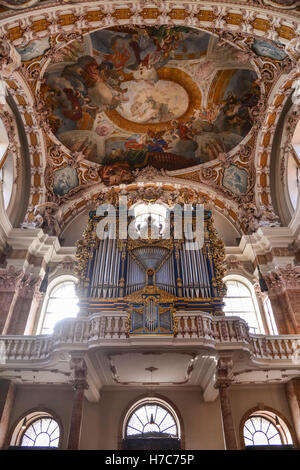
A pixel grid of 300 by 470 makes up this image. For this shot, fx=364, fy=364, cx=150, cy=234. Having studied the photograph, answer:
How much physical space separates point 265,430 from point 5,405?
8724mm

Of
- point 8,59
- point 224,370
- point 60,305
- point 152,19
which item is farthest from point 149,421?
point 152,19

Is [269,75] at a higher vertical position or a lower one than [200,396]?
higher

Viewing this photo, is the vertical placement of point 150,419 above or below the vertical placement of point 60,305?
below

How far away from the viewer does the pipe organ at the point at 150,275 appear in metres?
10.9

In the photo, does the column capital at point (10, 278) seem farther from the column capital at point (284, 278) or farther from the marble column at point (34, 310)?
the column capital at point (284, 278)

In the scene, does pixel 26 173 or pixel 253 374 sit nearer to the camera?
pixel 253 374

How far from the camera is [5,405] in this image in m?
11.8

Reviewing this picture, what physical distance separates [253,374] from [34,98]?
13.8 metres

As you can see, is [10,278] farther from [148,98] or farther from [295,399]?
[295,399]

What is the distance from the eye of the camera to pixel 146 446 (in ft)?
35.9

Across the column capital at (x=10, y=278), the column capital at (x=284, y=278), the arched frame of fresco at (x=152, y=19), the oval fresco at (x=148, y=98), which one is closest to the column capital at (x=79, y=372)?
the column capital at (x=10, y=278)

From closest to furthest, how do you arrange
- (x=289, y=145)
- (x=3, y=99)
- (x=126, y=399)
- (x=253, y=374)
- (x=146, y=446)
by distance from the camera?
1. (x=146, y=446)
2. (x=253, y=374)
3. (x=126, y=399)
4. (x=3, y=99)
5. (x=289, y=145)
